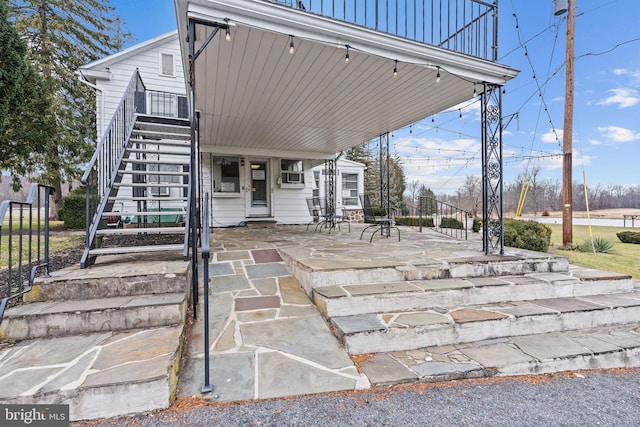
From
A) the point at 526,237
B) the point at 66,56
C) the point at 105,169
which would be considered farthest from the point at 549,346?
the point at 66,56

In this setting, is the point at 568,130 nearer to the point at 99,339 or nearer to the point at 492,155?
the point at 492,155

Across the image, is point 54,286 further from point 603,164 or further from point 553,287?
point 603,164

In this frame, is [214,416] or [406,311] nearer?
[214,416]

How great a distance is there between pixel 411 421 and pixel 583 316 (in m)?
2.29

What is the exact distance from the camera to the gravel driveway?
1591mm

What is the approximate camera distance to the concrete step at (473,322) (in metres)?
2.28

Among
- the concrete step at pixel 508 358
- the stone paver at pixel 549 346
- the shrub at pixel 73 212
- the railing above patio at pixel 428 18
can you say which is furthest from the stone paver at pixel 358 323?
the shrub at pixel 73 212

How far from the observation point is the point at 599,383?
207cm

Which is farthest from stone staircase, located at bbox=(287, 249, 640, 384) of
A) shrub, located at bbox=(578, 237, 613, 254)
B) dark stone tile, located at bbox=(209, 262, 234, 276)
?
shrub, located at bbox=(578, 237, 613, 254)

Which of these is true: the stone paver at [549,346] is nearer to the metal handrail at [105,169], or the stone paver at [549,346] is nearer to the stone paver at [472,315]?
the stone paver at [472,315]

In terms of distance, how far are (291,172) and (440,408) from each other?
7.67 meters

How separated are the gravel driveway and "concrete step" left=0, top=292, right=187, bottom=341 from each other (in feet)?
2.59

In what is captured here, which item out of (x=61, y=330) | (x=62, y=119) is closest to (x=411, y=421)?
(x=61, y=330)

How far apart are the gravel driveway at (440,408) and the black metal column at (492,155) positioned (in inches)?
89.5
